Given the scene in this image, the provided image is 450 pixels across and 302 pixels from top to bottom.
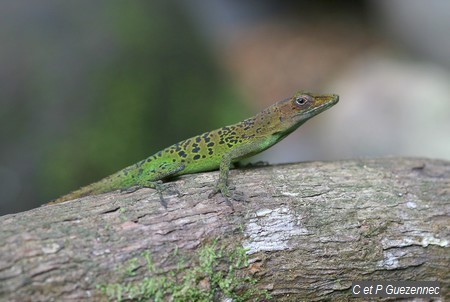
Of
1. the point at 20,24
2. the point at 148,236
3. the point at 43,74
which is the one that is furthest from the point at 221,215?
the point at 20,24

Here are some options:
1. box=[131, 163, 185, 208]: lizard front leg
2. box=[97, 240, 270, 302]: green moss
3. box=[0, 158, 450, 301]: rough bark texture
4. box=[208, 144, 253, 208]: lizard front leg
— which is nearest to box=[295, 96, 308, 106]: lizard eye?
box=[208, 144, 253, 208]: lizard front leg

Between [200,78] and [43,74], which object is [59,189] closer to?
[43,74]

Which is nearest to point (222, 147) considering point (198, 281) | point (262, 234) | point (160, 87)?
point (262, 234)

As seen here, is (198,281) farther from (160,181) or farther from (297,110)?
(297,110)

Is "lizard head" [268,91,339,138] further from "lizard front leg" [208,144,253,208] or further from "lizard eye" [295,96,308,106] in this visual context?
"lizard front leg" [208,144,253,208]

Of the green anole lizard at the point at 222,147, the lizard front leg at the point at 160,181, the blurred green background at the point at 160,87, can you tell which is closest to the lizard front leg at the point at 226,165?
the green anole lizard at the point at 222,147

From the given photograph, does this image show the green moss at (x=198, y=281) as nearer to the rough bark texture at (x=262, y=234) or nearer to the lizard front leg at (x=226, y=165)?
the rough bark texture at (x=262, y=234)
